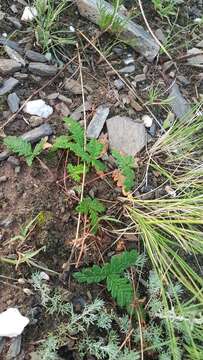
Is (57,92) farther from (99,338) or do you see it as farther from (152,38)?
(99,338)

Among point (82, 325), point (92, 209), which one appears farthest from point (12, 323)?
point (92, 209)

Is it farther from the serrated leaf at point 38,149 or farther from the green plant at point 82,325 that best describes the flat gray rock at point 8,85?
the green plant at point 82,325

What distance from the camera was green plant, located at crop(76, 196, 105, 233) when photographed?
2225 millimetres

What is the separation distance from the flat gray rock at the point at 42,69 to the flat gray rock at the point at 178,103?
23.8 inches

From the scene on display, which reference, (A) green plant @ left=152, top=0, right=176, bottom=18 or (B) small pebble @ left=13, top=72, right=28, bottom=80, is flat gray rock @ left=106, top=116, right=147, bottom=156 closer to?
(B) small pebble @ left=13, top=72, right=28, bottom=80

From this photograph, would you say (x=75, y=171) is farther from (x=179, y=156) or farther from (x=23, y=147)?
(x=179, y=156)

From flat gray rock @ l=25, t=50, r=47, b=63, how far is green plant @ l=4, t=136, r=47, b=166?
501 mm

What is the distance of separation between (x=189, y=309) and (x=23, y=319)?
64cm

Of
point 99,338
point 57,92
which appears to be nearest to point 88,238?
point 99,338

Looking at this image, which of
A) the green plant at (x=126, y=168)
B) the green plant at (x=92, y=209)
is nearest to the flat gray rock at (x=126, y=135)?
the green plant at (x=126, y=168)

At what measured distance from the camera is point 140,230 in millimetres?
2303

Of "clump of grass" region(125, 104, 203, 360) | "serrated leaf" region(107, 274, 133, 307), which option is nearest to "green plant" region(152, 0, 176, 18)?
"clump of grass" region(125, 104, 203, 360)

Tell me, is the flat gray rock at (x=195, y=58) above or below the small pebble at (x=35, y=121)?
below

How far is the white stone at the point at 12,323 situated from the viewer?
1.96 metres
